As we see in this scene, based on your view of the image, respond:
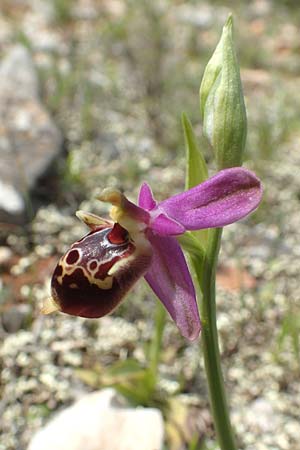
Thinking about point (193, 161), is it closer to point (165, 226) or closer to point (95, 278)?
point (165, 226)

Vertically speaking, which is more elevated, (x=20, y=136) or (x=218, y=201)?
A: (x=218, y=201)

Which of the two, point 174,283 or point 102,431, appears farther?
point 102,431

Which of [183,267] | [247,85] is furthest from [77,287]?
[247,85]

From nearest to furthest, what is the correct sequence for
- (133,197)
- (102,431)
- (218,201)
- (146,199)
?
(218,201), (146,199), (102,431), (133,197)

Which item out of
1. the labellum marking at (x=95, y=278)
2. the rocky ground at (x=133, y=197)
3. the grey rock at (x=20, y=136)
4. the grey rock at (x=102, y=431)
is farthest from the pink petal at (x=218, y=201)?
the grey rock at (x=20, y=136)

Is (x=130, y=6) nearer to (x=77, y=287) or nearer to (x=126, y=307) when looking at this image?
(x=126, y=307)

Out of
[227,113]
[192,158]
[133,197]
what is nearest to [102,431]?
[192,158]
